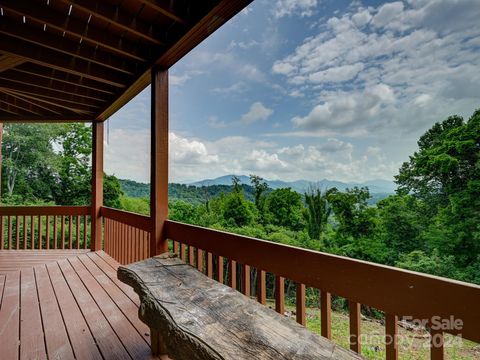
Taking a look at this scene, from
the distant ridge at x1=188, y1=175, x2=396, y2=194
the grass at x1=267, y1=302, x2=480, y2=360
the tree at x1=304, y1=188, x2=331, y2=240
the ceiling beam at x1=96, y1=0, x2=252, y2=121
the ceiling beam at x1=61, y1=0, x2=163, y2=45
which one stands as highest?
the ceiling beam at x1=61, y1=0, x2=163, y2=45

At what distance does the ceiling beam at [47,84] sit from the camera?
10.9 ft

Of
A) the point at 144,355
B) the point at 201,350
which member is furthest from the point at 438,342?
the point at 144,355

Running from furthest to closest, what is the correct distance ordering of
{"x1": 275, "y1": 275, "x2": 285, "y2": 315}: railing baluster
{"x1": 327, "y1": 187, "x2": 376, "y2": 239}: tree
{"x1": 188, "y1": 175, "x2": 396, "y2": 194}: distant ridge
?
1. {"x1": 327, "y1": 187, "x2": 376, "y2": 239}: tree
2. {"x1": 188, "y1": 175, "x2": 396, "y2": 194}: distant ridge
3. {"x1": 275, "y1": 275, "x2": 285, "y2": 315}: railing baluster

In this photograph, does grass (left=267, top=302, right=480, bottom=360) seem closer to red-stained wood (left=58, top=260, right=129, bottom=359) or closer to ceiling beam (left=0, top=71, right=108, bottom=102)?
red-stained wood (left=58, top=260, right=129, bottom=359)

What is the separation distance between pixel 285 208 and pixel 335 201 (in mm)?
1376

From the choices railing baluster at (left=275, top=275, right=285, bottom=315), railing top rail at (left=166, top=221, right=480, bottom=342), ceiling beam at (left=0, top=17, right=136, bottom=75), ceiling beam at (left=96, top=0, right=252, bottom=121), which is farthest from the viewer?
ceiling beam at (left=0, top=17, right=136, bottom=75)

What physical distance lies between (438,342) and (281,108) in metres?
8.70

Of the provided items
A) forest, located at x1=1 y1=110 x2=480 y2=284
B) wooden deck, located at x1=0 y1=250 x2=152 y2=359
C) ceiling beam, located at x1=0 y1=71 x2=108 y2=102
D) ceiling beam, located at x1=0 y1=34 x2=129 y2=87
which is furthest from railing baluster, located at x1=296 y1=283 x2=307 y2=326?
ceiling beam, located at x1=0 y1=71 x2=108 y2=102

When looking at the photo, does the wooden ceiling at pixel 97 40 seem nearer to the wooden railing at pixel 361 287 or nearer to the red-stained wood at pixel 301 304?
the wooden railing at pixel 361 287

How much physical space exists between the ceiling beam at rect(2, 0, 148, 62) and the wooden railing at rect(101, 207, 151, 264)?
1.71 m

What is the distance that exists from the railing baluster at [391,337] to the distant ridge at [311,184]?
12.1 feet

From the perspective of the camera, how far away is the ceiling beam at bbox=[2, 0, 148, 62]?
2094mm

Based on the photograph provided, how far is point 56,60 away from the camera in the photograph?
283 cm

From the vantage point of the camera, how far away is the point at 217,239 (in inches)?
81.0
